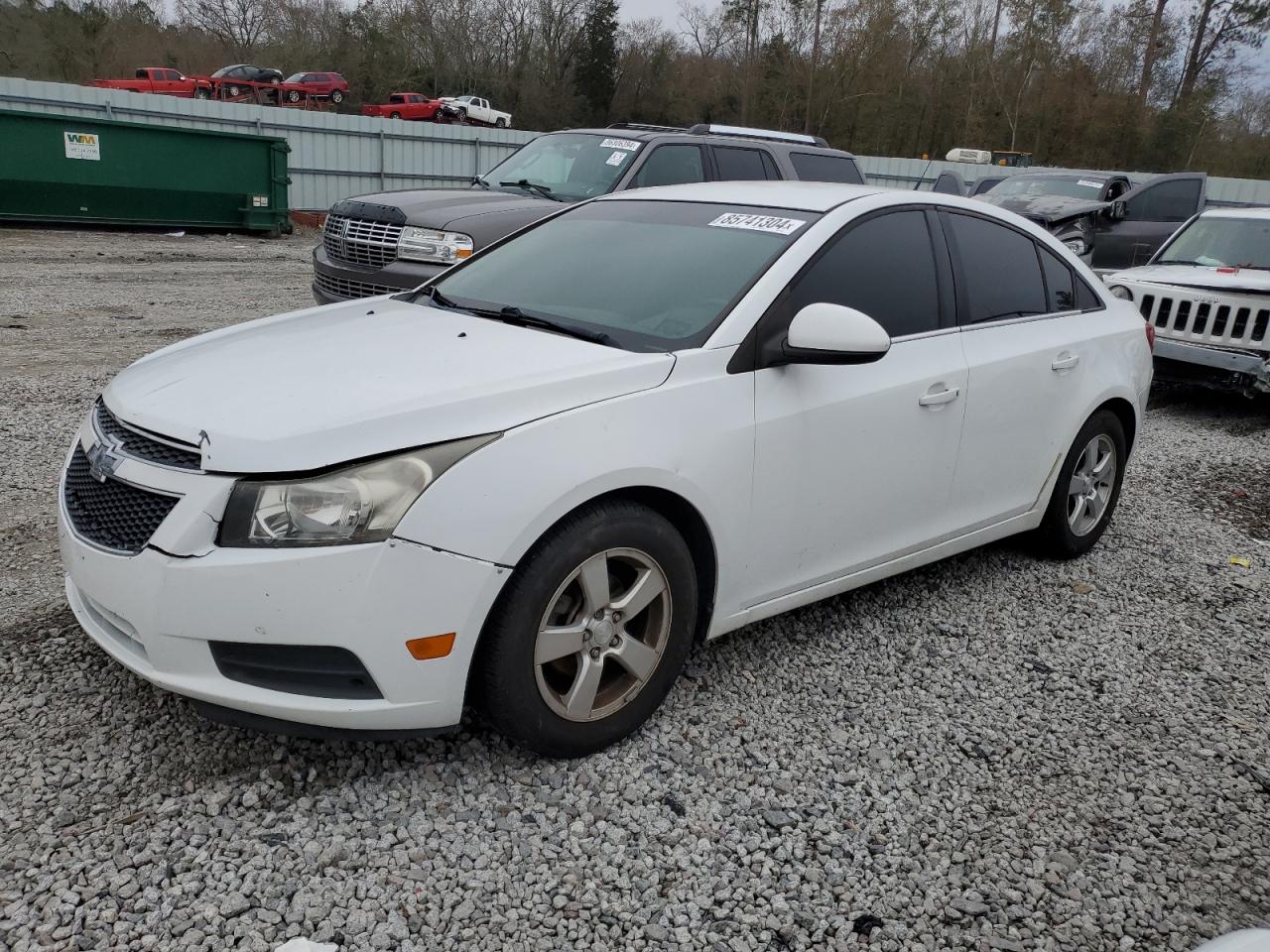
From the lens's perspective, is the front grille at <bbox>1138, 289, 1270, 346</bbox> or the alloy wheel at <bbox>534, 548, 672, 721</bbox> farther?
the front grille at <bbox>1138, 289, 1270, 346</bbox>

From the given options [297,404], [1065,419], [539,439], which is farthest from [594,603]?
[1065,419]

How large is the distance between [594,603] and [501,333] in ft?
3.27

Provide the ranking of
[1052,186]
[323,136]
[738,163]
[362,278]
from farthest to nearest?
1. [323,136]
2. [1052,186]
3. [738,163]
4. [362,278]

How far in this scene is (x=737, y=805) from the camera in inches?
110

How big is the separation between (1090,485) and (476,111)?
142ft

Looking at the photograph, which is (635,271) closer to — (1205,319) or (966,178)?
(1205,319)

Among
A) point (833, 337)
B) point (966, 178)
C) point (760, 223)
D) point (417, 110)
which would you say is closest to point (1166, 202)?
point (760, 223)

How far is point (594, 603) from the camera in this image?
2758 millimetres

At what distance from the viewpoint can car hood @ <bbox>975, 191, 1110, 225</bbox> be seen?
39.2ft

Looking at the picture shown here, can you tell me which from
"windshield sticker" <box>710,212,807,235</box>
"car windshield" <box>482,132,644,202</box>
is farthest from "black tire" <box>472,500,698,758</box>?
"car windshield" <box>482,132,644,202</box>

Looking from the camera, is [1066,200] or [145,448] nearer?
[145,448]

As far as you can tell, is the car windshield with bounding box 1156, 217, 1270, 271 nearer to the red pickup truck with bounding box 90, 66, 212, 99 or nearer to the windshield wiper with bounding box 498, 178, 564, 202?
the windshield wiper with bounding box 498, 178, 564, 202

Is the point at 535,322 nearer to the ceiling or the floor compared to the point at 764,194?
nearer to the floor

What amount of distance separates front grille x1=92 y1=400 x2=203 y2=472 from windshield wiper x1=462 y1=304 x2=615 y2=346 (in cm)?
119
